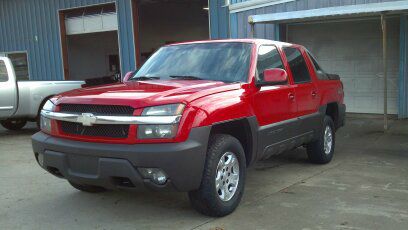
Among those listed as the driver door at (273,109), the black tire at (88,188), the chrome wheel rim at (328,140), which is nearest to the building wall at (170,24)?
the chrome wheel rim at (328,140)

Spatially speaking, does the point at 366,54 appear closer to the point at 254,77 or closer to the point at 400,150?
the point at 400,150

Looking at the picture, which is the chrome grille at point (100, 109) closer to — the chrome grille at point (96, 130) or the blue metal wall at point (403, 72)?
the chrome grille at point (96, 130)

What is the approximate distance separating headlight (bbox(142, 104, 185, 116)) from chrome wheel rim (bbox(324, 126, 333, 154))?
11.3ft

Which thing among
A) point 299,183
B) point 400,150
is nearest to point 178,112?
point 299,183

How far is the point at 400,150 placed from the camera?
772 cm

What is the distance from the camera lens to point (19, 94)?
1040 cm

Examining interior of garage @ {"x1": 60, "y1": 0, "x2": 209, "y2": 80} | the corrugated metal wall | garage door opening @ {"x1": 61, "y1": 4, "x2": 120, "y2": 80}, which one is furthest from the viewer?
interior of garage @ {"x1": 60, "y1": 0, "x2": 209, "y2": 80}

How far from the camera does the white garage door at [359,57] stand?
11.2m

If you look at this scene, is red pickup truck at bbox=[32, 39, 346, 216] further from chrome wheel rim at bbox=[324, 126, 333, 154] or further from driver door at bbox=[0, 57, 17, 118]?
driver door at bbox=[0, 57, 17, 118]

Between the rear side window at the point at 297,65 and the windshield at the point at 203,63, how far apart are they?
0.95 metres

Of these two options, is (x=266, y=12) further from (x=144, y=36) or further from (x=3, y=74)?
(x=144, y=36)

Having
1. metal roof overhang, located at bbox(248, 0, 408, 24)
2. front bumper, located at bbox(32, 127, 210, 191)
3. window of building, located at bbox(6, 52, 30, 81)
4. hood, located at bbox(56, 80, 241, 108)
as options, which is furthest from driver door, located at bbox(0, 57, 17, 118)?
window of building, located at bbox(6, 52, 30, 81)

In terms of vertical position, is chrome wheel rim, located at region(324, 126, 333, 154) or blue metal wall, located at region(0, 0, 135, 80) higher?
blue metal wall, located at region(0, 0, 135, 80)

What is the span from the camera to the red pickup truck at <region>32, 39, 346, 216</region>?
402 cm
